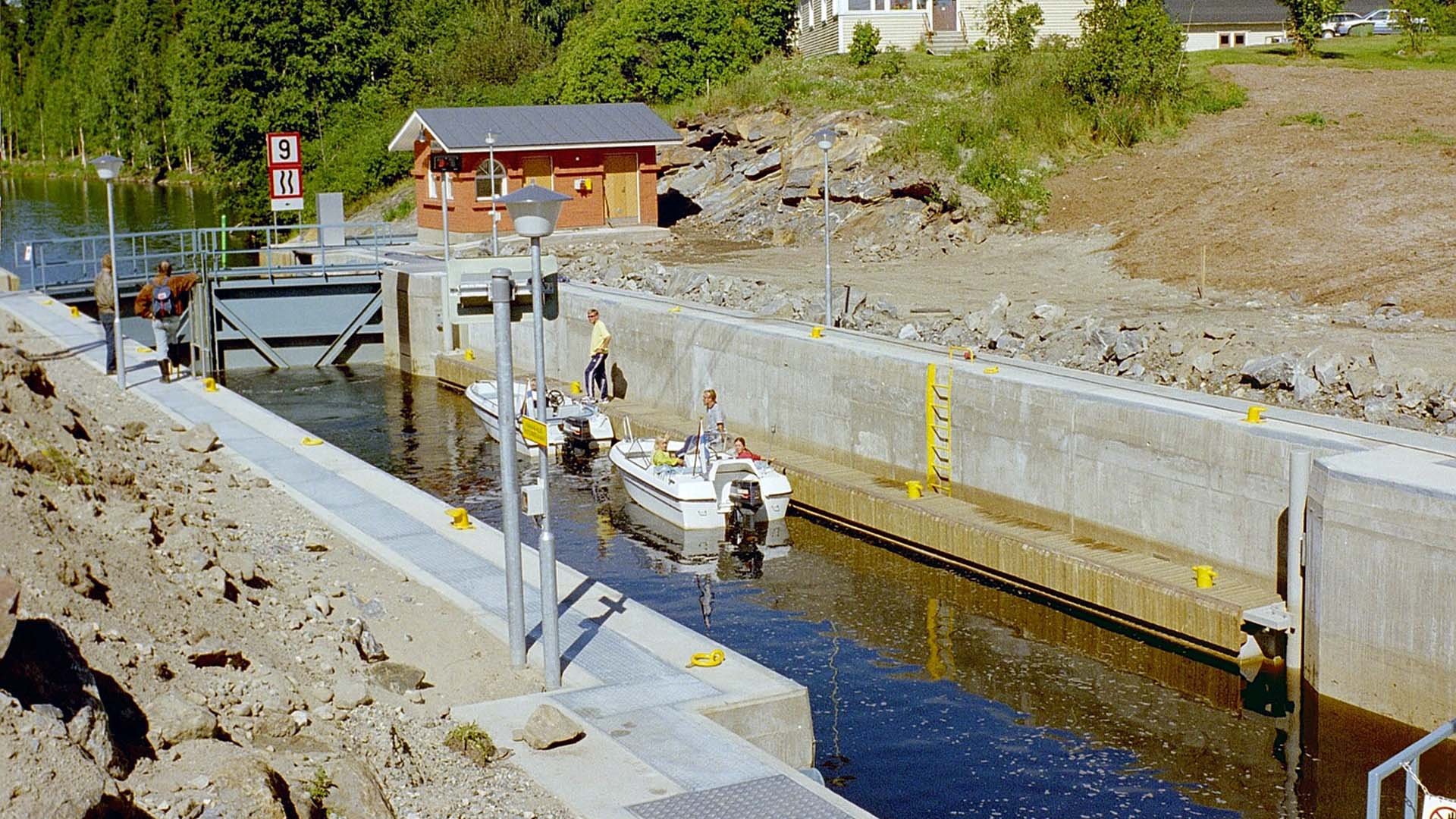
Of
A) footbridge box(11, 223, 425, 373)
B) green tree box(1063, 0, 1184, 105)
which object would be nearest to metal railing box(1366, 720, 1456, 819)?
footbridge box(11, 223, 425, 373)

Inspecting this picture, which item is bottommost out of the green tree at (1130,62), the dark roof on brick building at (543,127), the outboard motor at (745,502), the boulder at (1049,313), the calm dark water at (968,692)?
the calm dark water at (968,692)

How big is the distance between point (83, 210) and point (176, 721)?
89154 mm

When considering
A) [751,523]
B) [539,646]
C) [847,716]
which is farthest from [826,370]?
[539,646]

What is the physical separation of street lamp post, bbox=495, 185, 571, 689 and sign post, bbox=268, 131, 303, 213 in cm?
3353

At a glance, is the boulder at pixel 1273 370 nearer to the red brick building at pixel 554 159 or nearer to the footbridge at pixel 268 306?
the footbridge at pixel 268 306

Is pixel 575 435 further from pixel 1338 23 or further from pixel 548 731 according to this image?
pixel 1338 23

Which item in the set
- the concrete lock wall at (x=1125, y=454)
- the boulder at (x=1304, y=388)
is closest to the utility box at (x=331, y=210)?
the concrete lock wall at (x=1125, y=454)

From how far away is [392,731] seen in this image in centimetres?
1118

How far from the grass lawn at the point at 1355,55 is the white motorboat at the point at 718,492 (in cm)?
3154

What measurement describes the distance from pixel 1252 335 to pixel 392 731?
16.8 m

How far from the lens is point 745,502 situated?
22.5 m

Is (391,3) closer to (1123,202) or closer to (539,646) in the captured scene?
(1123,202)

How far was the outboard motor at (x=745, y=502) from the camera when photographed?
22.5 metres

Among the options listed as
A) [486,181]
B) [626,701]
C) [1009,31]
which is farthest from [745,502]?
[1009,31]
